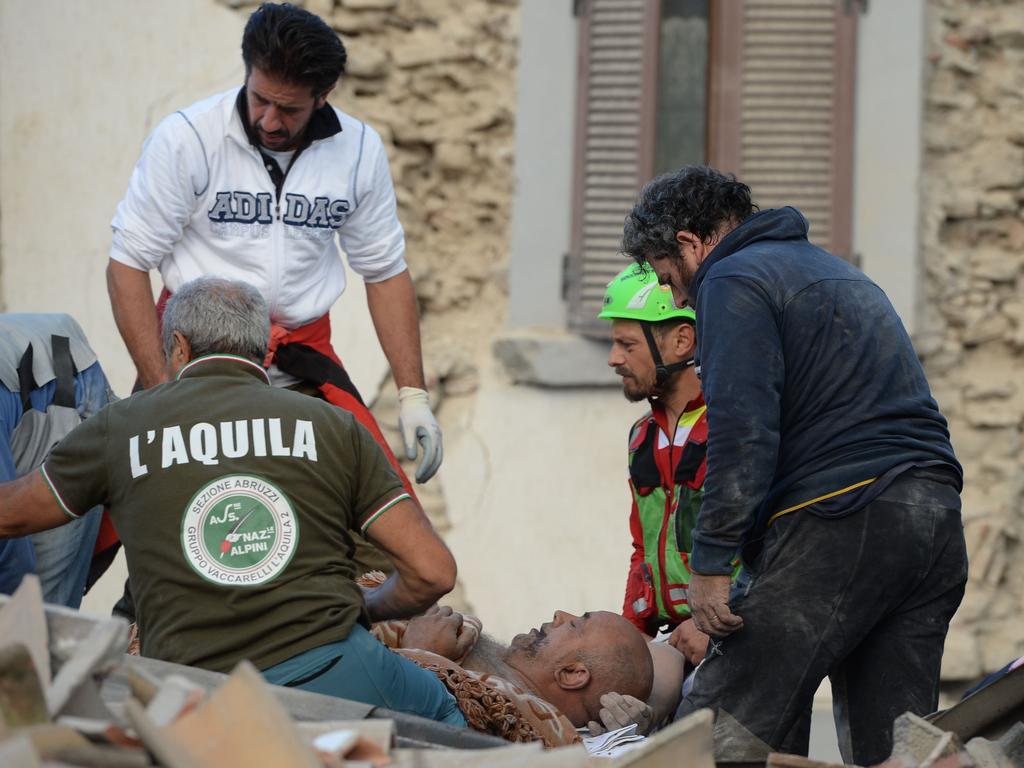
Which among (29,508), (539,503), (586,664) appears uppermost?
(29,508)

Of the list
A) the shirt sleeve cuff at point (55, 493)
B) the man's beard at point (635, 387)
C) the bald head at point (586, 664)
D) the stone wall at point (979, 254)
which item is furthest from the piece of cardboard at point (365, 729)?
the stone wall at point (979, 254)

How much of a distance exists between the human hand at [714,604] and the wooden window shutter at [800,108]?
11.2ft

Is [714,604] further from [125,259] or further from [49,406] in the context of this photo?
[125,259]

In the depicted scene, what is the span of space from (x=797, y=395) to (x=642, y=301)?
0.95 m

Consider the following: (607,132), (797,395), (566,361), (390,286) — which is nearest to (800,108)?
(607,132)

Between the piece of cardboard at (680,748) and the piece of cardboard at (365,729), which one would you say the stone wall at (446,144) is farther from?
the piece of cardboard at (680,748)

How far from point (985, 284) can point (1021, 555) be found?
1.15 metres

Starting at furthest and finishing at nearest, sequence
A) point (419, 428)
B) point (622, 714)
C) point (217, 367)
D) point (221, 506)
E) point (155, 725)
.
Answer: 1. point (419, 428)
2. point (622, 714)
3. point (217, 367)
4. point (221, 506)
5. point (155, 725)

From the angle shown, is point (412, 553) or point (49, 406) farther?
point (49, 406)

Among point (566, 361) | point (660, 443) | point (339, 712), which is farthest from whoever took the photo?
point (566, 361)

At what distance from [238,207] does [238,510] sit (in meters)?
1.40

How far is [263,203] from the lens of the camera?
13.7 ft

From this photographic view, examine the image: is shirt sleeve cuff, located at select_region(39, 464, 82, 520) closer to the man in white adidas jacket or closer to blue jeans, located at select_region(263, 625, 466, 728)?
blue jeans, located at select_region(263, 625, 466, 728)

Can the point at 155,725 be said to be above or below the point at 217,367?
below
